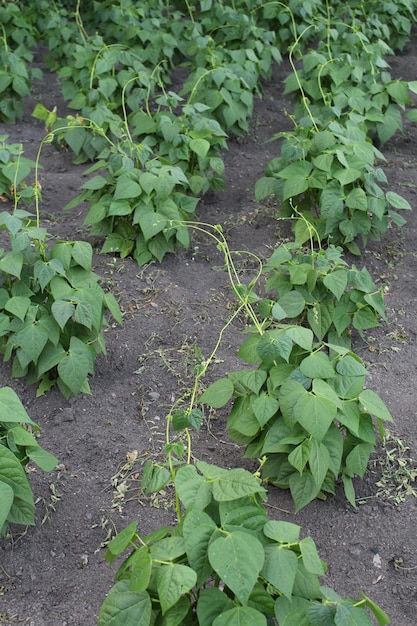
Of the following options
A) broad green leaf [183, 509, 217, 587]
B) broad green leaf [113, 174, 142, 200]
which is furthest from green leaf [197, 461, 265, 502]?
broad green leaf [113, 174, 142, 200]

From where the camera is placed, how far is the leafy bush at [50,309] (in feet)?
9.86

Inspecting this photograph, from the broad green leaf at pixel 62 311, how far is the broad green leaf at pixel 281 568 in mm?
1310

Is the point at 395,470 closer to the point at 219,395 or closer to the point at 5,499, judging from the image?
the point at 219,395

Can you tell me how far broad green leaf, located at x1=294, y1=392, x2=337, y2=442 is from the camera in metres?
2.47

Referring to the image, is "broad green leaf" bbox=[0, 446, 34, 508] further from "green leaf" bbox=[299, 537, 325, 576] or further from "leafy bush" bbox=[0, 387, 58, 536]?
"green leaf" bbox=[299, 537, 325, 576]

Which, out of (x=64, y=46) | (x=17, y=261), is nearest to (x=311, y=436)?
(x=17, y=261)

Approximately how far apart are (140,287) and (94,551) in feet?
4.76

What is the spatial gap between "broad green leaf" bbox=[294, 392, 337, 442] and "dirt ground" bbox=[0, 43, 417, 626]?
426mm

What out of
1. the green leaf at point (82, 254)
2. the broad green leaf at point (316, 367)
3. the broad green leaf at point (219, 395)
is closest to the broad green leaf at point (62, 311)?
the green leaf at point (82, 254)

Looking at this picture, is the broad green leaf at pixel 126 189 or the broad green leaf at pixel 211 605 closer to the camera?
the broad green leaf at pixel 211 605

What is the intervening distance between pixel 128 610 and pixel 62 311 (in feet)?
4.31

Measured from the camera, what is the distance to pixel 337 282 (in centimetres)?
329

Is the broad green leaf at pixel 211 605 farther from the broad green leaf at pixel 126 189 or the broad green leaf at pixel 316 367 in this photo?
the broad green leaf at pixel 126 189

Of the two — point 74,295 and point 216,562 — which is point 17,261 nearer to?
point 74,295
